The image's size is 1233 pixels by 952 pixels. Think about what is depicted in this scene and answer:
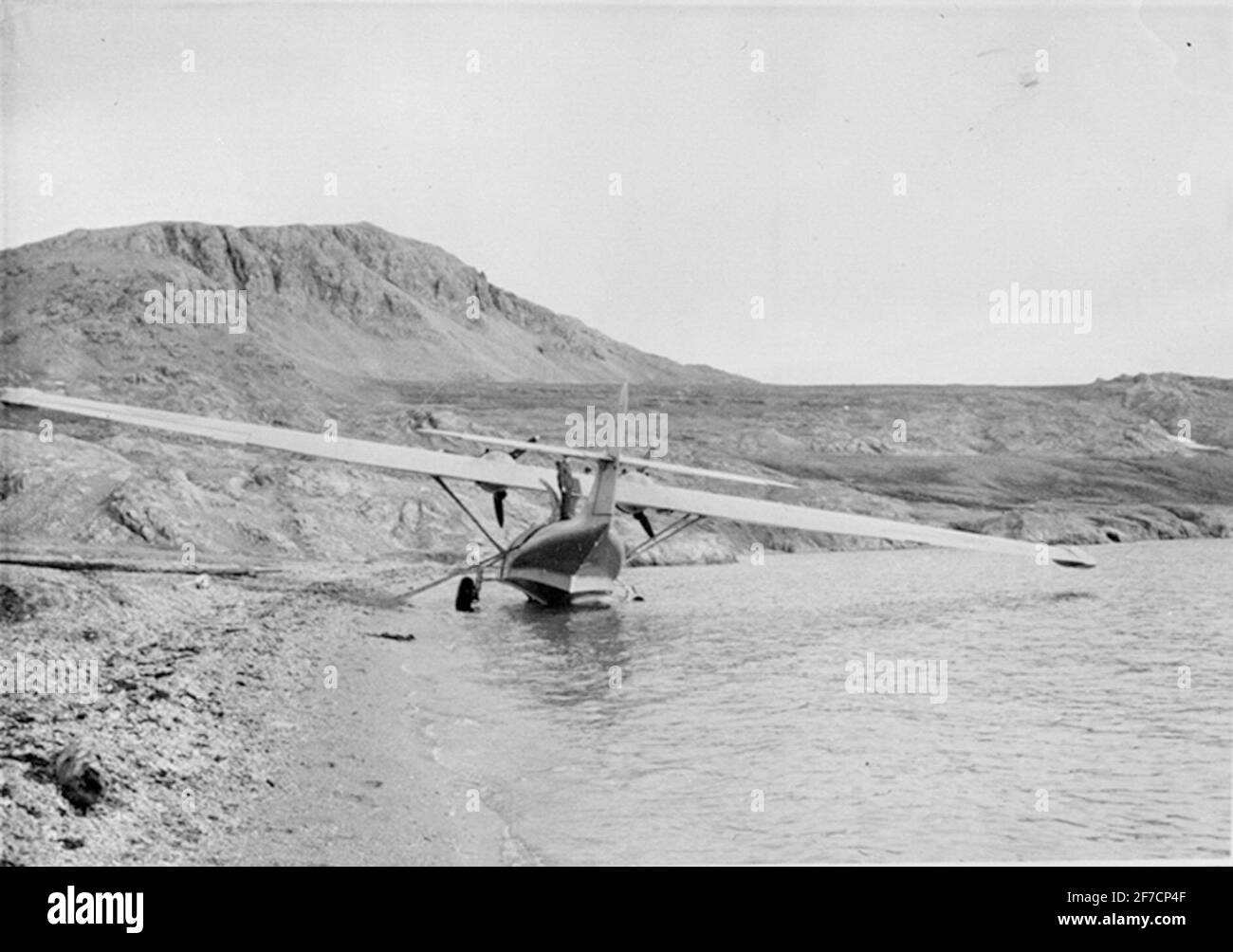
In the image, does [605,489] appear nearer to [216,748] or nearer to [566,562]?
[566,562]

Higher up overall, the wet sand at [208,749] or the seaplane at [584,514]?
the seaplane at [584,514]

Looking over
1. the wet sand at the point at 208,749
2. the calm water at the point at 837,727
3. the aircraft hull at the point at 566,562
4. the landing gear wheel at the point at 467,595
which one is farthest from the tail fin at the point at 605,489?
the wet sand at the point at 208,749

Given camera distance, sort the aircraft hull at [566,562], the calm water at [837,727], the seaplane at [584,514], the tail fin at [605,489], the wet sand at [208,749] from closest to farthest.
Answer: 1. the wet sand at [208,749]
2. the calm water at [837,727]
3. the seaplane at [584,514]
4. the tail fin at [605,489]
5. the aircraft hull at [566,562]

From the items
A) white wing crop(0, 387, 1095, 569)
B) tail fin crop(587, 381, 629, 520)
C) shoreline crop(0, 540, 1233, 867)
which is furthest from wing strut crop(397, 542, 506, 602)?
shoreline crop(0, 540, 1233, 867)

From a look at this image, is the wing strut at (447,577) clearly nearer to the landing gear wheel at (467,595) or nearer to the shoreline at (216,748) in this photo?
the landing gear wheel at (467,595)

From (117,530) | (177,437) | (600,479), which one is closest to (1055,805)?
(600,479)

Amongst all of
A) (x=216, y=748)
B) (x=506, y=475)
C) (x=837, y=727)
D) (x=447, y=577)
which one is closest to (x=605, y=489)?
(x=506, y=475)

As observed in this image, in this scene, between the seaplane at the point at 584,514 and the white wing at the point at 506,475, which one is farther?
the seaplane at the point at 584,514
